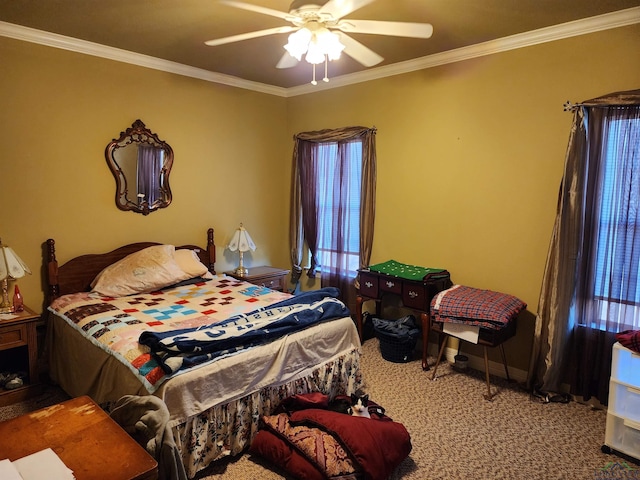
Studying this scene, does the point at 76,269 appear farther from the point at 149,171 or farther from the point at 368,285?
the point at 368,285

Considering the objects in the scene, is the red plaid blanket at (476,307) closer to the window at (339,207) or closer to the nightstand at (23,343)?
the window at (339,207)

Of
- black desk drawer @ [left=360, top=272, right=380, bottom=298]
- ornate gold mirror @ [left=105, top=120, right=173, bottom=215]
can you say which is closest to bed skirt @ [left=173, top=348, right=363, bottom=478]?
black desk drawer @ [left=360, top=272, right=380, bottom=298]

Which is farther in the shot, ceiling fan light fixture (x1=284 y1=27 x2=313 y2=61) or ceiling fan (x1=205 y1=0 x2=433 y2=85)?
ceiling fan light fixture (x1=284 y1=27 x2=313 y2=61)

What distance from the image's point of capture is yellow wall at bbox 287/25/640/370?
2.96m

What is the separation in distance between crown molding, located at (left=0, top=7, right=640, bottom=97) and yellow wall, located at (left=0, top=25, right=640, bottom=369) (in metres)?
0.06

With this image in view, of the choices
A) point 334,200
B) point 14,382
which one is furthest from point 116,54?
point 14,382

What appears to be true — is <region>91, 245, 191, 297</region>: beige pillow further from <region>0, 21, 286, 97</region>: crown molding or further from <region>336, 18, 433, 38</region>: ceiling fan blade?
Answer: <region>336, 18, 433, 38</region>: ceiling fan blade

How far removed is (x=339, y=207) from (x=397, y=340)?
A: 1.53 m

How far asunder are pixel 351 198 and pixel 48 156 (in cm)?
267

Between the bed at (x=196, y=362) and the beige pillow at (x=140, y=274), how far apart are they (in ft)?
0.16

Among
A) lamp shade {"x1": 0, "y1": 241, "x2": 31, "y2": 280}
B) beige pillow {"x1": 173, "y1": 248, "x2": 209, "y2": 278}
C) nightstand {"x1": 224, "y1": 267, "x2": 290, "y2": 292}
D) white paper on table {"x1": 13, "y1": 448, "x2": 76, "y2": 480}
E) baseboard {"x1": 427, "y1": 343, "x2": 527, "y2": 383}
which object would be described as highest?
lamp shade {"x1": 0, "y1": 241, "x2": 31, "y2": 280}

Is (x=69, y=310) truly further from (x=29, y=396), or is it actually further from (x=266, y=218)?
(x=266, y=218)

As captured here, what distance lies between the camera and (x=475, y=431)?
103 inches

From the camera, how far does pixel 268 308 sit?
2.87 m
